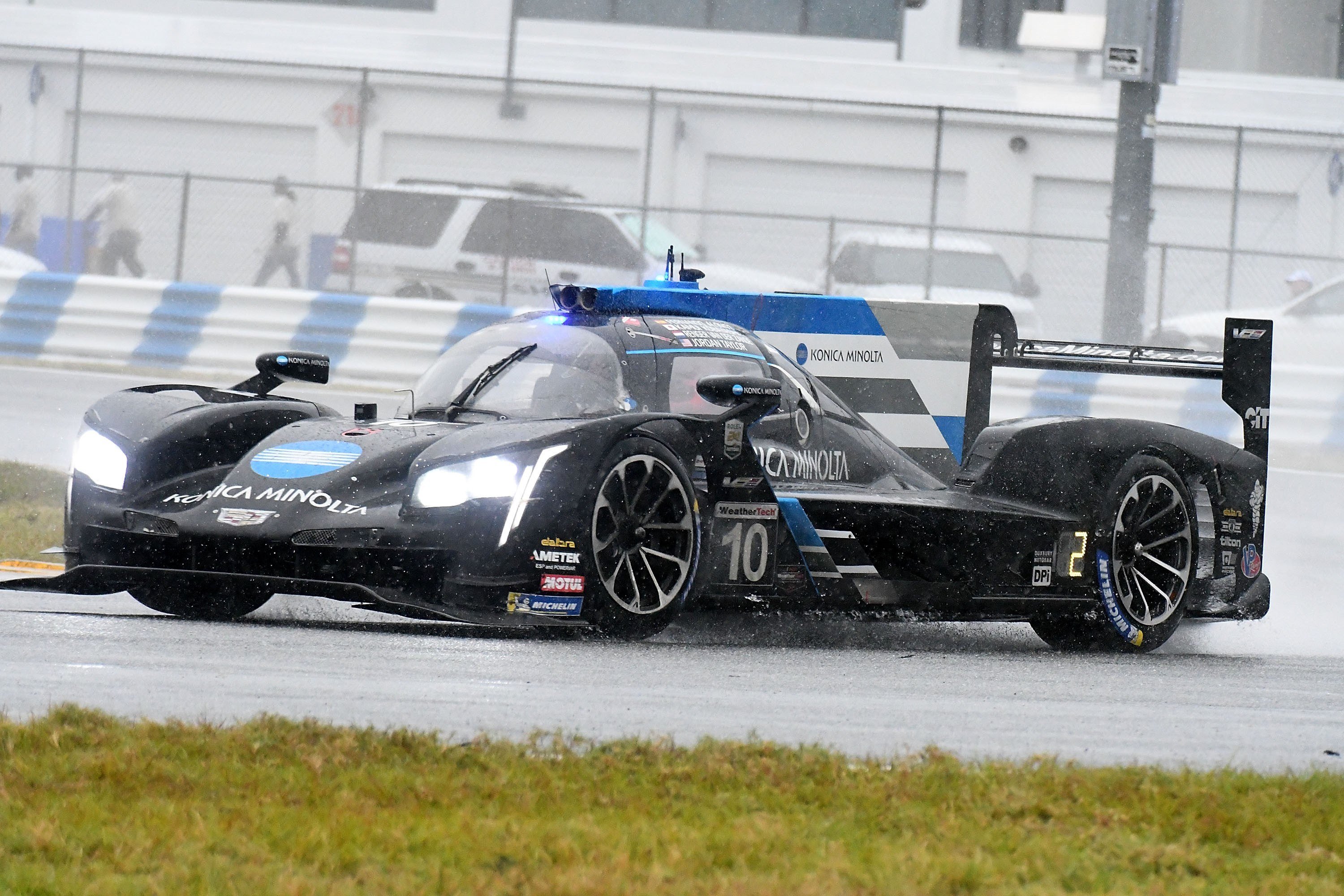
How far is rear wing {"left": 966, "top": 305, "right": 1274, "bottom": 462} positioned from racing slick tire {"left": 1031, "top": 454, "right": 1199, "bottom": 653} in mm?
789

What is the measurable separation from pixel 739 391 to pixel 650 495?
47 cm

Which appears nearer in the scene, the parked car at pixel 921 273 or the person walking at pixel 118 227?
the parked car at pixel 921 273

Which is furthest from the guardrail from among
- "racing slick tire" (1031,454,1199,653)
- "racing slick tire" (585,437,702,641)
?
"racing slick tire" (585,437,702,641)

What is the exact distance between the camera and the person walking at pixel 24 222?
20188 mm

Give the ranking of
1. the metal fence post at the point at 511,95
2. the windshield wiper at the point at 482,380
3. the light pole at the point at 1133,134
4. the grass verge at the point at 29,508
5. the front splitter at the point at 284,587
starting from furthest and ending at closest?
the metal fence post at the point at 511,95 < the light pole at the point at 1133,134 < the grass verge at the point at 29,508 < the windshield wiper at the point at 482,380 < the front splitter at the point at 284,587

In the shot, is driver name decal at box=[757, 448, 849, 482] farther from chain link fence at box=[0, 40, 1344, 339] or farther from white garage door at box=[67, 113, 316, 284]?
white garage door at box=[67, 113, 316, 284]

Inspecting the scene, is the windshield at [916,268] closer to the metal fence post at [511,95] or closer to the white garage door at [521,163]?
the white garage door at [521,163]

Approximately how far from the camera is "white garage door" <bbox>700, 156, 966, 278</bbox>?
76.3 feet

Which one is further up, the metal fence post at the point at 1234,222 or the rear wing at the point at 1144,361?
the metal fence post at the point at 1234,222

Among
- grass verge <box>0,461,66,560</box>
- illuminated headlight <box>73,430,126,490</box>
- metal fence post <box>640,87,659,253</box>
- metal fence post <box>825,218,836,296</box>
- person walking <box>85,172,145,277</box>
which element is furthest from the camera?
person walking <box>85,172,145,277</box>

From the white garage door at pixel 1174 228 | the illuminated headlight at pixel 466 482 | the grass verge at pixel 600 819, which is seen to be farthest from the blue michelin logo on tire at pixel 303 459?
the white garage door at pixel 1174 228

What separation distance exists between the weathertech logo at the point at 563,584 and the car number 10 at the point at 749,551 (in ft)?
2.22

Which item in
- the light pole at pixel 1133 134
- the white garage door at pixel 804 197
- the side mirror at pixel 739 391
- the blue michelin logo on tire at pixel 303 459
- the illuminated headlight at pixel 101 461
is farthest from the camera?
the white garage door at pixel 804 197

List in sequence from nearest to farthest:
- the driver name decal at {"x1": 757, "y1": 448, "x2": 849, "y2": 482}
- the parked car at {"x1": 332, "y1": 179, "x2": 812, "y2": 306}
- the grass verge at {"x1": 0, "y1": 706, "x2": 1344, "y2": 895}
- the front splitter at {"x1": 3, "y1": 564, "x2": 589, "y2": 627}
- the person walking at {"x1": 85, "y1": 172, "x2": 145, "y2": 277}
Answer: the grass verge at {"x1": 0, "y1": 706, "x2": 1344, "y2": 895}, the front splitter at {"x1": 3, "y1": 564, "x2": 589, "y2": 627}, the driver name decal at {"x1": 757, "y1": 448, "x2": 849, "y2": 482}, the parked car at {"x1": 332, "y1": 179, "x2": 812, "y2": 306}, the person walking at {"x1": 85, "y1": 172, "x2": 145, "y2": 277}
